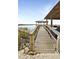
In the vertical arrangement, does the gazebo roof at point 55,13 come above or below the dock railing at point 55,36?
above

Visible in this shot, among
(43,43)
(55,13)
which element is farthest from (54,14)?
(43,43)

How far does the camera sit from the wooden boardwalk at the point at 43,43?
149 inches

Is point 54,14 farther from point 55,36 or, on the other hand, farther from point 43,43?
point 43,43

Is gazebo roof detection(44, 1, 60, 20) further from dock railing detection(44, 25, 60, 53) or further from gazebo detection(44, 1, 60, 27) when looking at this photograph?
dock railing detection(44, 25, 60, 53)

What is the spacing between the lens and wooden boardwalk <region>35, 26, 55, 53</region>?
3797 millimetres

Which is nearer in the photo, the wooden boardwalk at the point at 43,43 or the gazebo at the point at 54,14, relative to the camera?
the gazebo at the point at 54,14

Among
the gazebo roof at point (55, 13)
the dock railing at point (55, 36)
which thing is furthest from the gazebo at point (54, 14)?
the dock railing at point (55, 36)

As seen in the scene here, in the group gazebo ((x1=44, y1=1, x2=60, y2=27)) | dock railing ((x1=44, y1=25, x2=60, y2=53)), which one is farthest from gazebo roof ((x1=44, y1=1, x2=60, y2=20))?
dock railing ((x1=44, y1=25, x2=60, y2=53))

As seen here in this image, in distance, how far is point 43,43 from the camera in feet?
12.9

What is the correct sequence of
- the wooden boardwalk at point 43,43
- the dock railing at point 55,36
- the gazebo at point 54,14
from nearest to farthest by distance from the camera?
the gazebo at point 54,14 < the dock railing at point 55,36 < the wooden boardwalk at point 43,43

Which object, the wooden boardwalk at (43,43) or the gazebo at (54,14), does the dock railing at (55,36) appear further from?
the gazebo at (54,14)

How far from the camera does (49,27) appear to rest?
358cm
